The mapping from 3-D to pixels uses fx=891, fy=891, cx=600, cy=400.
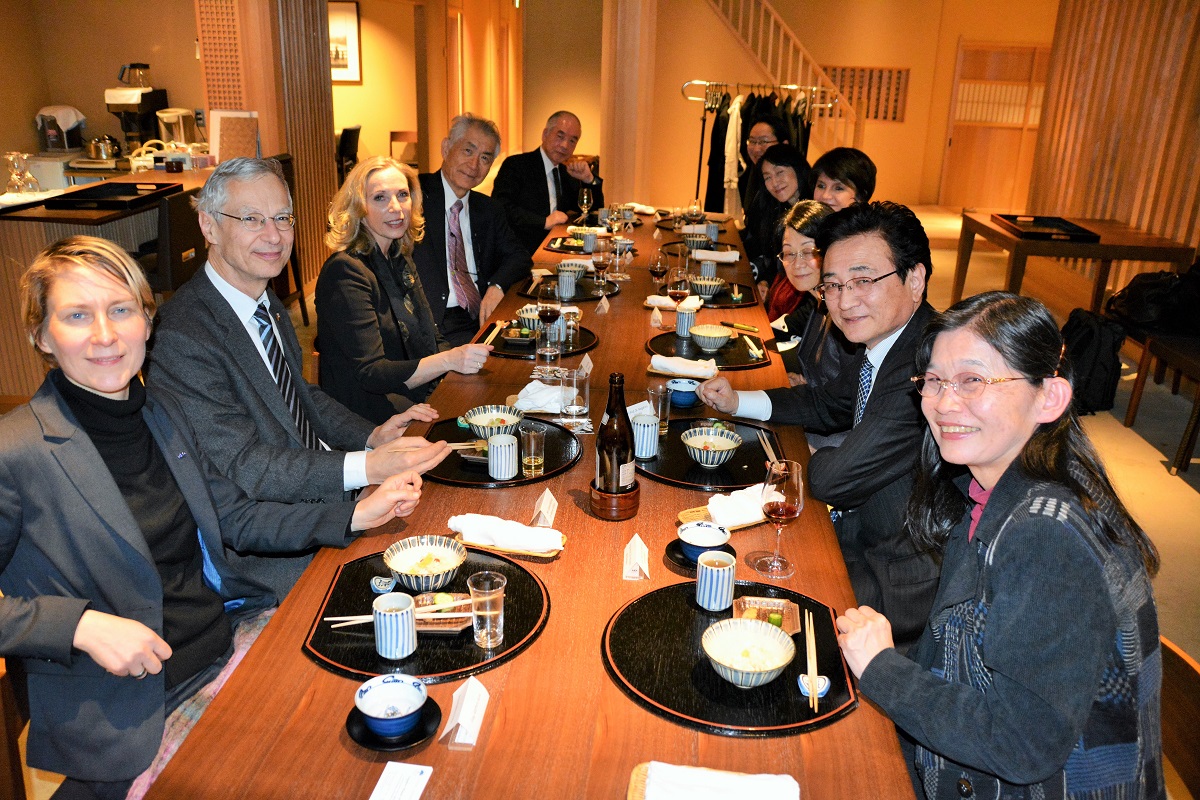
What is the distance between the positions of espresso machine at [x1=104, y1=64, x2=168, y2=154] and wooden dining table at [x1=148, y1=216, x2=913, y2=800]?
7.94 m

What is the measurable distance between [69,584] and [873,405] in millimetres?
1745

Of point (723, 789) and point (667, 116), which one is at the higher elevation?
point (667, 116)

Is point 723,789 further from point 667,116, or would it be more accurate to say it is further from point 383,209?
point 667,116

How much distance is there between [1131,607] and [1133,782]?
10.4 inches

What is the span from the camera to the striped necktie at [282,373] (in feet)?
7.70

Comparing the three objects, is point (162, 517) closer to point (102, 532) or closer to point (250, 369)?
point (102, 532)

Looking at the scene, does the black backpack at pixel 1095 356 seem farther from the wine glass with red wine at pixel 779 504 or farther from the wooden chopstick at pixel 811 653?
the wooden chopstick at pixel 811 653

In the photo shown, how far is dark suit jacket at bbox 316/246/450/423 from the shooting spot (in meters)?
2.94

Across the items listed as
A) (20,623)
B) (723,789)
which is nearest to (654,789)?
(723,789)

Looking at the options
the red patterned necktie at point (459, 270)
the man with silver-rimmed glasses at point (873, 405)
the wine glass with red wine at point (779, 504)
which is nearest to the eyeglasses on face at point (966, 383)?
the wine glass with red wine at point (779, 504)

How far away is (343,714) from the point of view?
1306mm

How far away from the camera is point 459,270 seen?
4.19 meters

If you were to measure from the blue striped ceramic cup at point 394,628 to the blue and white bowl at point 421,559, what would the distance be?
143mm

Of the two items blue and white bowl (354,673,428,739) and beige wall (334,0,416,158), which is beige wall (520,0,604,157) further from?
blue and white bowl (354,673,428,739)
